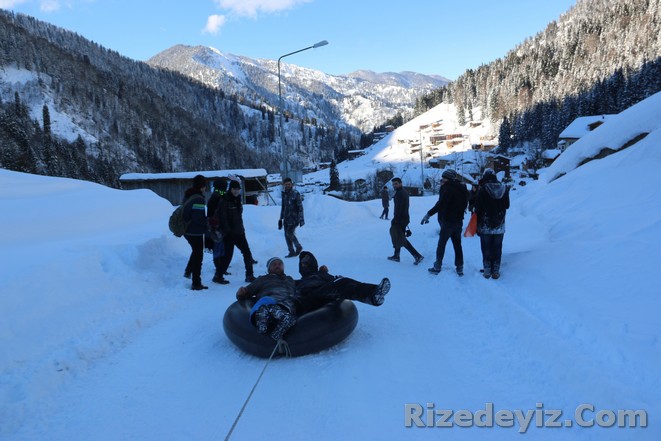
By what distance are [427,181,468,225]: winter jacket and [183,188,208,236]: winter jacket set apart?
13.9 feet

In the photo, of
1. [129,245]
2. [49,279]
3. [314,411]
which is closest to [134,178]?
[129,245]

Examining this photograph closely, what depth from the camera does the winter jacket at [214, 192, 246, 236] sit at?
285 inches

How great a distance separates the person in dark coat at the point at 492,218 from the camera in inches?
264

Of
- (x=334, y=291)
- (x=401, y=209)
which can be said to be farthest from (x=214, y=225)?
(x=401, y=209)

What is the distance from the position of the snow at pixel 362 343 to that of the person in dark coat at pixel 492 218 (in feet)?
1.19

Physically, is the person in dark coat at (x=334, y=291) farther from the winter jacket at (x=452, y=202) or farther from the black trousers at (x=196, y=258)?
the winter jacket at (x=452, y=202)

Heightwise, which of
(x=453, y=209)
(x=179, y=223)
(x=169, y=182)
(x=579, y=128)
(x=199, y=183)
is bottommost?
(x=453, y=209)

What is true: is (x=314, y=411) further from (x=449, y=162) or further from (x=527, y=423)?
(x=449, y=162)

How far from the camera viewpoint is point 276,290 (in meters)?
4.60

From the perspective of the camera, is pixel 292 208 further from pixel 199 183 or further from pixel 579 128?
pixel 579 128

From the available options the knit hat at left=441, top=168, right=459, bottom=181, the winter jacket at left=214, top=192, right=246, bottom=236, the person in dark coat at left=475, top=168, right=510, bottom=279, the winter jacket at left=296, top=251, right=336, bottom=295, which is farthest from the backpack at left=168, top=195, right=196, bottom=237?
the person in dark coat at left=475, top=168, right=510, bottom=279

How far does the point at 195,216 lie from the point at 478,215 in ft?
16.5

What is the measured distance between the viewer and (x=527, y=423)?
290 cm

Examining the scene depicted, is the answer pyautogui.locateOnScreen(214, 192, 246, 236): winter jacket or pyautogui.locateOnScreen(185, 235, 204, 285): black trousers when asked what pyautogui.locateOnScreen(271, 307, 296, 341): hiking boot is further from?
pyautogui.locateOnScreen(214, 192, 246, 236): winter jacket
